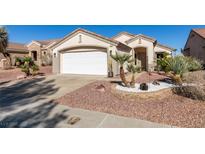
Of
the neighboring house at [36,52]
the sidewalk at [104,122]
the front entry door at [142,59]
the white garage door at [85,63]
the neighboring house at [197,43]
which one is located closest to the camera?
the sidewalk at [104,122]

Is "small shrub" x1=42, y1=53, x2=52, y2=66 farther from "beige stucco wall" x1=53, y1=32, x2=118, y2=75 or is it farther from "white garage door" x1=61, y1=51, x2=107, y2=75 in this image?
"white garage door" x1=61, y1=51, x2=107, y2=75

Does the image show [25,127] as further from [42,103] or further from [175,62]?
[175,62]

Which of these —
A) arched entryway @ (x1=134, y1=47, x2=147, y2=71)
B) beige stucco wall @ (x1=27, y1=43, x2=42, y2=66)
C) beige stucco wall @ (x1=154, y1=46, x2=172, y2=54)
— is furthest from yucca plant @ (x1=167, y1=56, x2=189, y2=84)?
beige stucco wall @ (x1=27, y1=43, x2=42, y2=66)

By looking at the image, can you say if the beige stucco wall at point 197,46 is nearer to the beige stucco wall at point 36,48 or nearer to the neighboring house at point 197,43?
the neighboring house at point 197,43

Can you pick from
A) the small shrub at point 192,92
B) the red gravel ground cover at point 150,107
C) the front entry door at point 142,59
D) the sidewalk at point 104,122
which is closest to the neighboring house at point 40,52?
the front entry door at point 142,59

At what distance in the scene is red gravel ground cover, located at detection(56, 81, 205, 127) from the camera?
197 inches

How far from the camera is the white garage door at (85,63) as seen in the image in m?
14.6

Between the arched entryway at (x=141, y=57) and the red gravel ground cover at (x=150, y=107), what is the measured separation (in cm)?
1326

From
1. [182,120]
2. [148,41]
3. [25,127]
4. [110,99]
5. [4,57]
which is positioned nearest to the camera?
[25,127]

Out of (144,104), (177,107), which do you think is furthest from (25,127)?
(177,107)

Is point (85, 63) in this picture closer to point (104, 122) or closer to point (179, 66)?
point (179, 66)

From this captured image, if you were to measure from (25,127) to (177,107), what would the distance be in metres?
5.32

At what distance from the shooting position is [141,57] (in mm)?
20953

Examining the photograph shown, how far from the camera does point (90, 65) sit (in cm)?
1520
